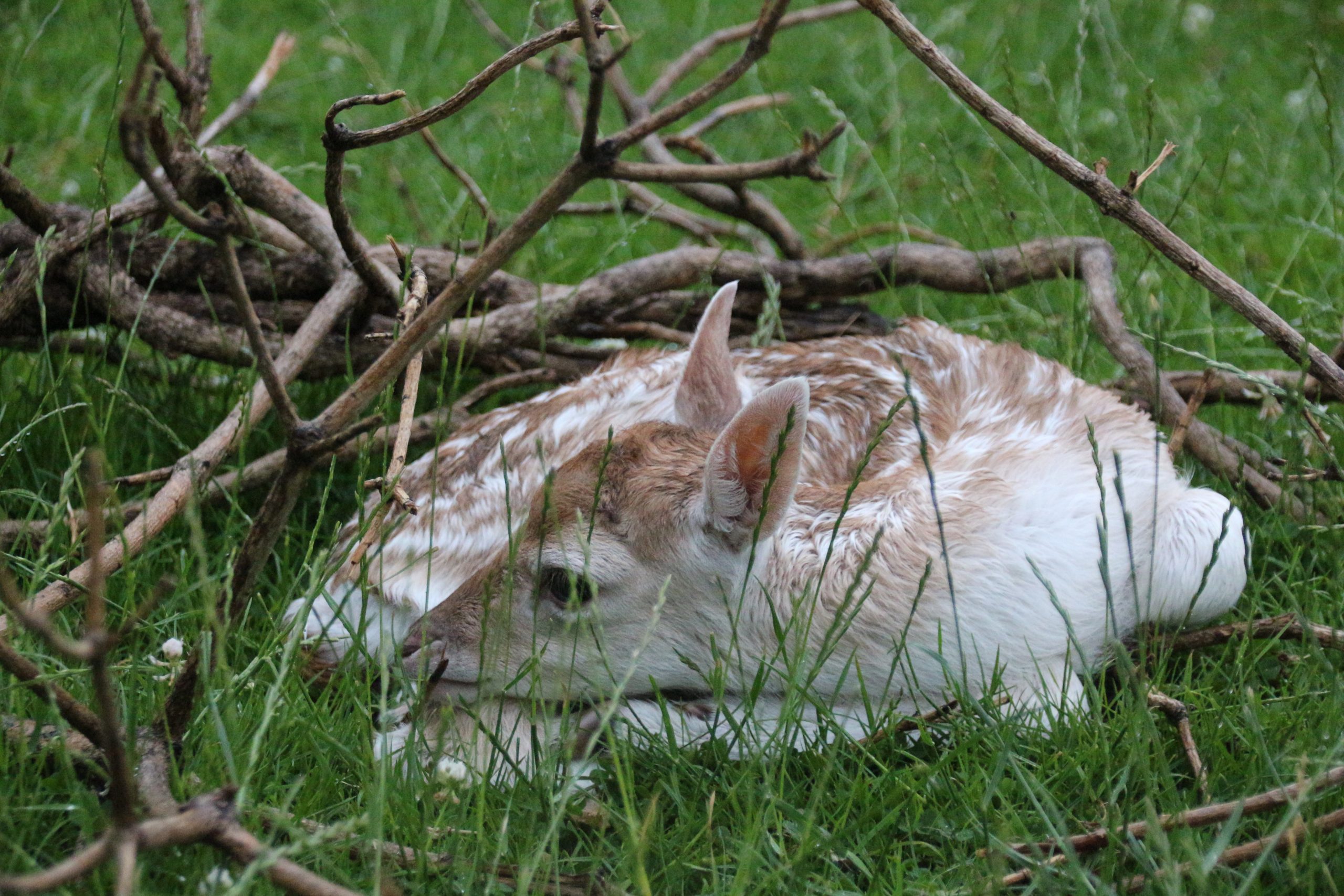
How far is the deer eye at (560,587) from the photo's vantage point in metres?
3.00

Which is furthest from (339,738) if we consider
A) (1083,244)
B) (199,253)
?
(1083,244)

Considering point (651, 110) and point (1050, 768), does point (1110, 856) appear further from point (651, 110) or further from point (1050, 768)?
point (651, 110)

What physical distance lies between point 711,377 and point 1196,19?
240 inches

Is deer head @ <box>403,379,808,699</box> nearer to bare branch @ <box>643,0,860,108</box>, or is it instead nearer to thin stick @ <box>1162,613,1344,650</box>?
thin stick @ <box>1162,613,1344,650</box>

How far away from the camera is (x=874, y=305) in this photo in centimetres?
557

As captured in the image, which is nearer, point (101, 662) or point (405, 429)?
point (101, 662)

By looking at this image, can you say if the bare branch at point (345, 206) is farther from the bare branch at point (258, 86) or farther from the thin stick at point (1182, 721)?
the thin stick at point (1182, 721)

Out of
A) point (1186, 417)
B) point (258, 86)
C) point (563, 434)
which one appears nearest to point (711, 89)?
point (563, 434)

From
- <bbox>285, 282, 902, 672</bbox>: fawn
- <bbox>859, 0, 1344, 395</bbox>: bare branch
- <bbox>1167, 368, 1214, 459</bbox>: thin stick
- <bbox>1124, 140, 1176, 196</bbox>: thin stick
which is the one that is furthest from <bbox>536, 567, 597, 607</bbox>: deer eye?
<bbox>1167, 368, 1214, 459</bbox>: thin stick

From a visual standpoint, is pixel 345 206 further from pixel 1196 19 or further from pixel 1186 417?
pixel 1196 19

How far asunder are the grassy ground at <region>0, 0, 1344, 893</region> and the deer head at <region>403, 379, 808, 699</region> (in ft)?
1.07

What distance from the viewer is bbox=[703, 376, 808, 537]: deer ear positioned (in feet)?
9.14

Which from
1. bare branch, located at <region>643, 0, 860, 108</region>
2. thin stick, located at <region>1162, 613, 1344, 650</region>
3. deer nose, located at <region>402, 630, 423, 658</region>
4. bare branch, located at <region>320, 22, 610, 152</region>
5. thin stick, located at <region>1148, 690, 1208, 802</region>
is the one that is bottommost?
thin stick, located at <region>1148, 690, 1208, 802</region>

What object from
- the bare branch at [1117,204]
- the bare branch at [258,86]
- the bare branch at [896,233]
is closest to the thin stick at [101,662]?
the bare branch at [1117,204]
